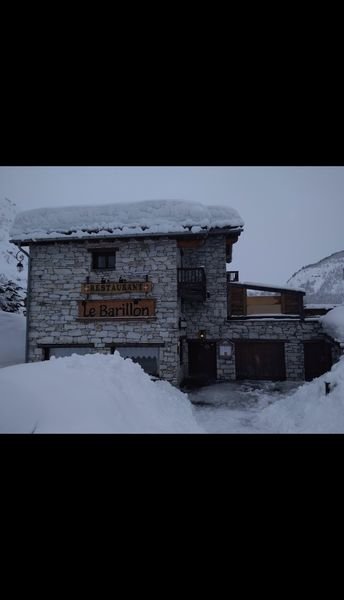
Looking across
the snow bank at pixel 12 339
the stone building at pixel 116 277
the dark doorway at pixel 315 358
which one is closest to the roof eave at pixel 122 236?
the stone building at pixel 116 277

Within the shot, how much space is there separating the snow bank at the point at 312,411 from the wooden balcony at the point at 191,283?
511cm

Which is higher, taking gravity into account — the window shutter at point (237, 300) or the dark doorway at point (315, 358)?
the window shutter at point (237, 300)

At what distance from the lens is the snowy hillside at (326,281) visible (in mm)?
28016

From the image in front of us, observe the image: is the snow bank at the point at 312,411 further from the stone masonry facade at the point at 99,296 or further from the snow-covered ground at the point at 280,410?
the stone masonry facade at the point at 99,296

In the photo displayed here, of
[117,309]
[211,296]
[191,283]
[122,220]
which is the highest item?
[122,220]

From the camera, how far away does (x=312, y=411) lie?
598cm

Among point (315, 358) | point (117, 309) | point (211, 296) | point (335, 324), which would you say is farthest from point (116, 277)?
point (315, 358)

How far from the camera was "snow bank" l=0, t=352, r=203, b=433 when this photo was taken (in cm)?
327

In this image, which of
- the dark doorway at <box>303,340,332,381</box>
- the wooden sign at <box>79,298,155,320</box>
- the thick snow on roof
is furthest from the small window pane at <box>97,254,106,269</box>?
the dark doorway at <box>303,340,332,381</box>

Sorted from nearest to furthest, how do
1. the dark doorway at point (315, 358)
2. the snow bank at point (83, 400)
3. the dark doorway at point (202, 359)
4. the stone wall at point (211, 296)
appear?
the snow bank at point (83, 400) → the dark doorway at point (315, 358) → the stone wall at point (211, 296) → the dark doorway at point (202, 359)

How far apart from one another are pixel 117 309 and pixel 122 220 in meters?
3.30

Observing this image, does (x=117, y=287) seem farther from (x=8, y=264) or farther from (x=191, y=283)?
(x=8, y=264)
